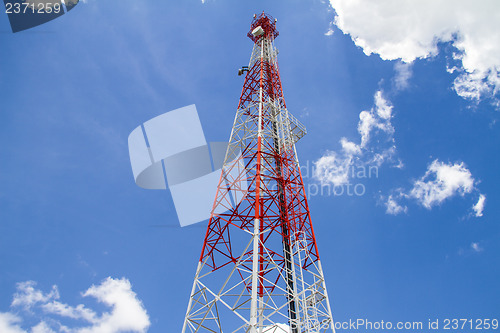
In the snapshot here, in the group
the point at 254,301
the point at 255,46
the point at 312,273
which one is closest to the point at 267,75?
the point at 255,46

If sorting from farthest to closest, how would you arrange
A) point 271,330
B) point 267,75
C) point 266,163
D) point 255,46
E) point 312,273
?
point 255,46, point 267,75, point 266,163, point 312,273, point 271,330

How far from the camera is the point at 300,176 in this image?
20938 millimetres

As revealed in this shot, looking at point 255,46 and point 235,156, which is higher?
point 255,46

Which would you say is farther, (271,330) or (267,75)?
(267,75)

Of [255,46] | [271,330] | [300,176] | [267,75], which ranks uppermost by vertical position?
[255,46]

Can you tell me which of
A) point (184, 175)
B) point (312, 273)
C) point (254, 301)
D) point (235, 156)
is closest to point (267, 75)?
point (235, 156)

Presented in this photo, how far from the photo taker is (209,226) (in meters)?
17.7

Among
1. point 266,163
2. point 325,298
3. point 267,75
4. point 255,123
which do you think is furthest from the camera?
point 267,75

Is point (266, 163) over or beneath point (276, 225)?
over

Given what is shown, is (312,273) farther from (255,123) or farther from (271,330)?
(255,123)

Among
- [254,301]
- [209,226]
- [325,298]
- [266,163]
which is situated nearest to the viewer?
[254,301]

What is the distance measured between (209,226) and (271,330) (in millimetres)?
6477

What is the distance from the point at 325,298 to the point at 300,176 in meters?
8.24

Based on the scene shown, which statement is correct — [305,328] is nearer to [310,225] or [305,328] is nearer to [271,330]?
[271,330]
